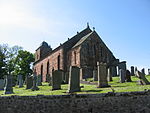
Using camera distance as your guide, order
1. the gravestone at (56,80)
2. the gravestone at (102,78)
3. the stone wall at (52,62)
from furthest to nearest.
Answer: the stone wall at (52,62)
the gravestone at (56,80)
the gravestone at (102,78)

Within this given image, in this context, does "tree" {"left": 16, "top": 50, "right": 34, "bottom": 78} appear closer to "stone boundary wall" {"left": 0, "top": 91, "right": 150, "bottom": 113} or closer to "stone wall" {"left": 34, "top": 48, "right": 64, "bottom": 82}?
"stone wall" {"left": 34, "top": 48, "right": 64, "bottom": 82}

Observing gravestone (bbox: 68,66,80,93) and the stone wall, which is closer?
gravestone (bbox: 68,66,80,93)

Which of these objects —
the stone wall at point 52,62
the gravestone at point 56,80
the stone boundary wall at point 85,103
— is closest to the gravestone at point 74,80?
the stone boundary wall at point 85,103

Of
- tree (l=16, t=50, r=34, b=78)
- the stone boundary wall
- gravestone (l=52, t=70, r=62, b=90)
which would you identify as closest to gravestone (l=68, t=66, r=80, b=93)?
the stone boundary wall

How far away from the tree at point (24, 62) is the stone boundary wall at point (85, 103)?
39.2 meters

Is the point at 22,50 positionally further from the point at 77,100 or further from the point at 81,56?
the point at 77,100

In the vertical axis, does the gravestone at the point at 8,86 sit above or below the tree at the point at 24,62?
below

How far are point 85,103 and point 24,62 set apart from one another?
145 ft

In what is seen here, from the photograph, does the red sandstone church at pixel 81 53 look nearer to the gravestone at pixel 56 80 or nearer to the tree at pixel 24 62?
the tree at pixel 24 62

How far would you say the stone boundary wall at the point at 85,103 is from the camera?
26.1 ft

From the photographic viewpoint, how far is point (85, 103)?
8.92m

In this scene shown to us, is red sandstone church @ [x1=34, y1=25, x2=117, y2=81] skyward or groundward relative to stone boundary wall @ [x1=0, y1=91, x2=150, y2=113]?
skyward

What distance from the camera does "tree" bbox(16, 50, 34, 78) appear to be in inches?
1944

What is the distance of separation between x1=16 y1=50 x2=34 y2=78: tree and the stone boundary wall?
129ft
